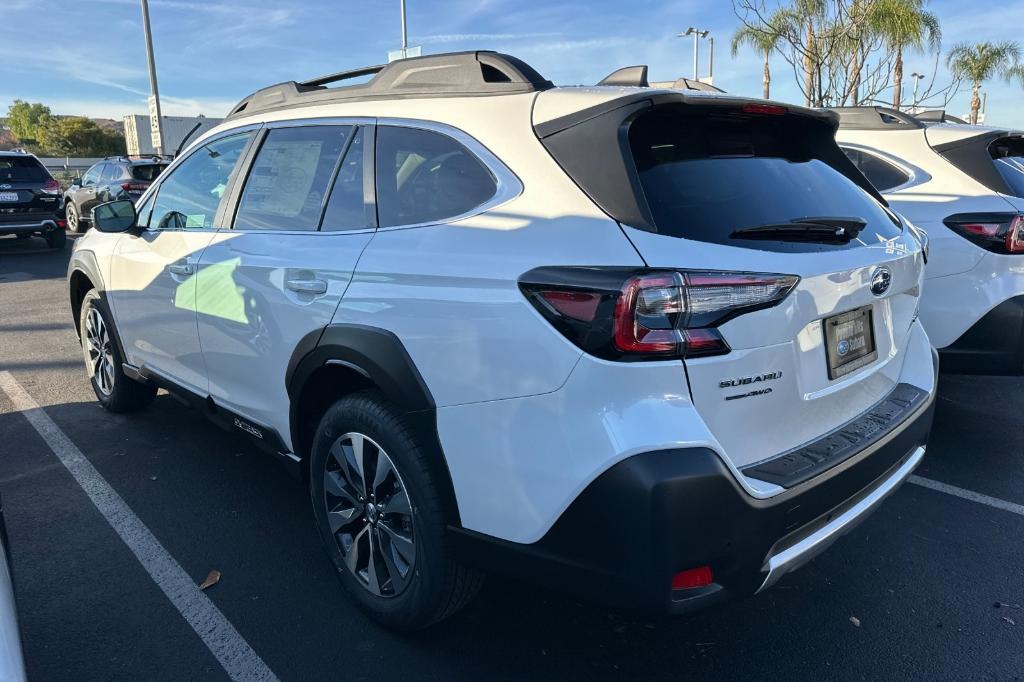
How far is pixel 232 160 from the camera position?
11.6ft

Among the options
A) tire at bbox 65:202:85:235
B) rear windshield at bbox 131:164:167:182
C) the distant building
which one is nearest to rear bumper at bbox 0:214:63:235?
rear windshield at bbox 131:164:167:182

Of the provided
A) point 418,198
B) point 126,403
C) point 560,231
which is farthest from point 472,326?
point 126,403

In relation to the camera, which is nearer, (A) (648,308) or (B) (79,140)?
A: (A) (648,308)

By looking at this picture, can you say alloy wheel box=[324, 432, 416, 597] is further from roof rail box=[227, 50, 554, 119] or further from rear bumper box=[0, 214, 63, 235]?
rear bumper box=[0, 214, 63, 235]

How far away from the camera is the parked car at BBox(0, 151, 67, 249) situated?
13211mm

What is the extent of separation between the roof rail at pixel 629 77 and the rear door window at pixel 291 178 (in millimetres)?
1021

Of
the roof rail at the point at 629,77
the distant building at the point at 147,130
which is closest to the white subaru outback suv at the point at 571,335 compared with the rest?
the roof rail at the point at 629,77

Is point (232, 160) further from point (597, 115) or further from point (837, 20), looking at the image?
point (837, 20)

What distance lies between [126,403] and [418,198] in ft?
10.5

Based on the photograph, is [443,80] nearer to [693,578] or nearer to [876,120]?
[693,578]

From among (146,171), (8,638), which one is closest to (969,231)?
(8,638)

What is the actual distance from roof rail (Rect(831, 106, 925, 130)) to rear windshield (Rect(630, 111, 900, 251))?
2472 mm

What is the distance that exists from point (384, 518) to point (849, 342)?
5.26 feet

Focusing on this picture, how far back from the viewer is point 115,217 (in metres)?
4.18
